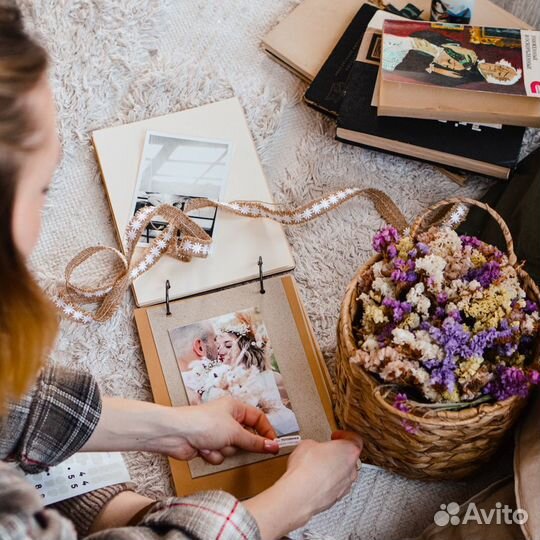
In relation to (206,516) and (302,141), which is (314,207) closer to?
(302,141)

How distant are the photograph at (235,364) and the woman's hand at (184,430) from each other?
0.03m

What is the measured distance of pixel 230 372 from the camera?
112 cm

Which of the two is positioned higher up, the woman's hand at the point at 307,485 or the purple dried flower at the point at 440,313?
the purple dried flower at the point at 440,313

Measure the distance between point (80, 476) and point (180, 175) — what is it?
1.63 ft

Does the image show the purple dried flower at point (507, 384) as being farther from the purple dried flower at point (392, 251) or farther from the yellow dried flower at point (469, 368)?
the purple dried flower at point (392, 251)

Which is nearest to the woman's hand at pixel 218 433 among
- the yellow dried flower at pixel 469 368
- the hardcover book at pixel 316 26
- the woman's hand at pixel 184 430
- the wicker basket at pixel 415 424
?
the woman's hand at pixel 184 430

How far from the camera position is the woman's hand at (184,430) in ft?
3.16

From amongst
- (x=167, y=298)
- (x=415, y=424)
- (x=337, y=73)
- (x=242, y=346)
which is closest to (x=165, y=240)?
(x=167, y=298)

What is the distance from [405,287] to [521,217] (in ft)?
1.11

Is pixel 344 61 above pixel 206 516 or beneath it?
above

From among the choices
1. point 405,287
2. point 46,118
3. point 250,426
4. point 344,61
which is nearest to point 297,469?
point 250,426

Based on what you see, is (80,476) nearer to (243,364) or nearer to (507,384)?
(243,364)

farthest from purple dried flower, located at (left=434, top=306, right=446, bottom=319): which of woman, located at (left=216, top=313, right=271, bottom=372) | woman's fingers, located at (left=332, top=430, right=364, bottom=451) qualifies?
woman, located at (left=216, top=313, right=271, bottom=372)

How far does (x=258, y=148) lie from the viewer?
4.18 ft
